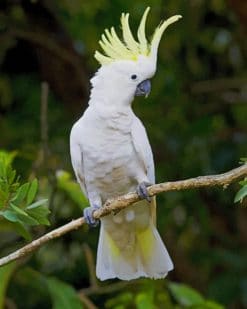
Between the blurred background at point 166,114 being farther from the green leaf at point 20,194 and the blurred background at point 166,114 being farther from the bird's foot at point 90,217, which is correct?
the green leaf at point 20,194

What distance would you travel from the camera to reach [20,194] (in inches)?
73.4

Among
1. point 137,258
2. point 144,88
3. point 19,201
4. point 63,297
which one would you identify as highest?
point 144,88

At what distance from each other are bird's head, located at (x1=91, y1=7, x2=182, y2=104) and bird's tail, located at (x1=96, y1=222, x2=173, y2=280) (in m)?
0.36

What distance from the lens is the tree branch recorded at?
5.88 ft

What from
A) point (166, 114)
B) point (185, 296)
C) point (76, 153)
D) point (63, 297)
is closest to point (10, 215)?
point (76, 153)

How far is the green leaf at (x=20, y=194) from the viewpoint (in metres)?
1.86

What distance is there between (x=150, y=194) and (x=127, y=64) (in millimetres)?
388

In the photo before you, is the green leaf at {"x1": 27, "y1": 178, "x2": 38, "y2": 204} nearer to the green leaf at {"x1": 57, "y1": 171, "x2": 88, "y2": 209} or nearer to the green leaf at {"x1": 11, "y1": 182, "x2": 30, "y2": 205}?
the green leaf at {"x1": 11, "y1": 182, "x2": 30, "y2": 205}

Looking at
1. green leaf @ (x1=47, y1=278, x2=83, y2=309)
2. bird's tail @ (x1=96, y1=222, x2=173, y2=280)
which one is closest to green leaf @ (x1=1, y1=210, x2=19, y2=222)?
bird's tail @ (x1=96, y1=222, x2=173, y2=280)

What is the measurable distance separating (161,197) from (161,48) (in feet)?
1.88

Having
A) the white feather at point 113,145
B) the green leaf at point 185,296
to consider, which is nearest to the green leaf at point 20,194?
the white feather at point 113,145

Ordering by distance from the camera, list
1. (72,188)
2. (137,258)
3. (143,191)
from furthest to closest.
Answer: (72,188), (137,258), (143,191)

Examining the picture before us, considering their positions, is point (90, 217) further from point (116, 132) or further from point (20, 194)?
point (20, 194)

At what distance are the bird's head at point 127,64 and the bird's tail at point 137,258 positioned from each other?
0.36 m
